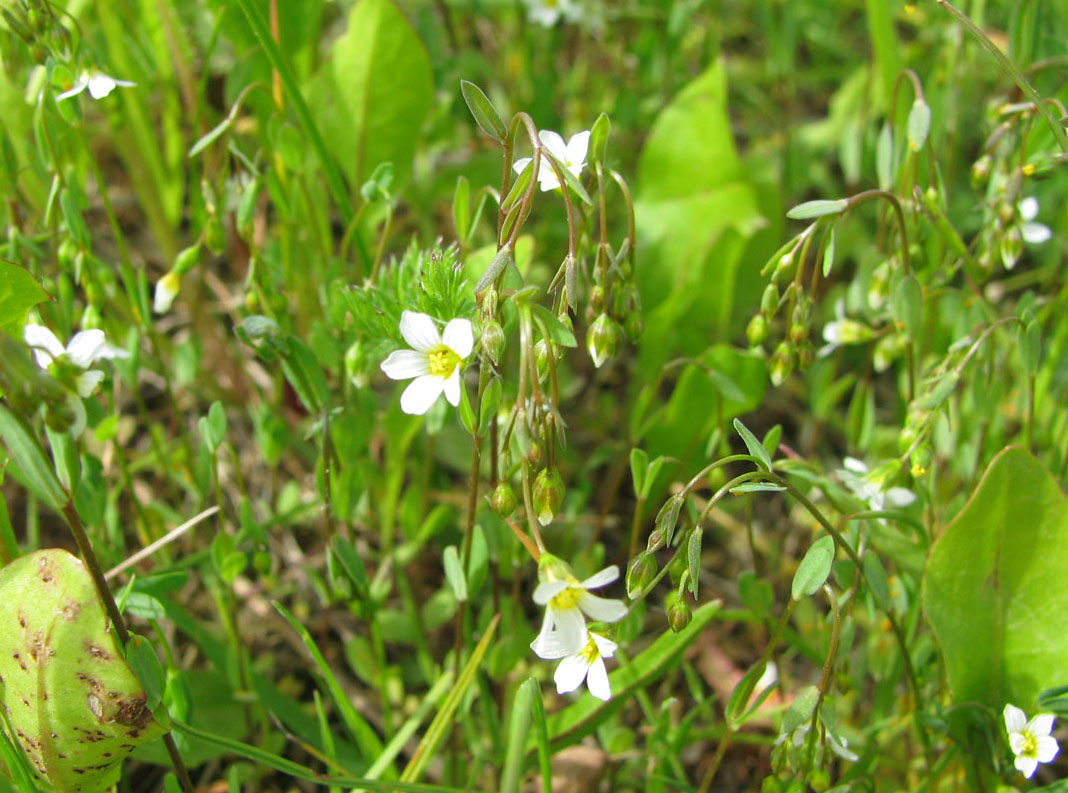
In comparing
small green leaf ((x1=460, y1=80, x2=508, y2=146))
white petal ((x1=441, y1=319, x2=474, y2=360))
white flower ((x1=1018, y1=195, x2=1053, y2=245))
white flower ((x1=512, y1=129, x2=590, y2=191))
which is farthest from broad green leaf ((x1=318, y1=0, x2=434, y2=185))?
white flower ((x1=1018, y1=195, x2=1053, y2=245))

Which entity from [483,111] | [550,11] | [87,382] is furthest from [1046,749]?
[550,11]

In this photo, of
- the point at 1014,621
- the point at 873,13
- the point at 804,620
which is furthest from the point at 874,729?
the point at 873,13

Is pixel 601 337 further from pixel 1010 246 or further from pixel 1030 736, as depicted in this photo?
pixel 1030 736

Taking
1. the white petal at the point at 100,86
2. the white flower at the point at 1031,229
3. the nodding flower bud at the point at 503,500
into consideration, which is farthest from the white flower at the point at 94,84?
the white flower at the point at 1031,229

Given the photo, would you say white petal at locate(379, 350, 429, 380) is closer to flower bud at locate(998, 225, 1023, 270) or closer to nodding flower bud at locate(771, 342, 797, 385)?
nodding flower bud at locate(771, 342, 797, 385)

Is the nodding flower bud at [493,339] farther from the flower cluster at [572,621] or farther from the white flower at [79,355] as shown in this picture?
the white flower at [79,355]

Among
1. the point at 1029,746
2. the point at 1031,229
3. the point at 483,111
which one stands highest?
the point at 483,111
